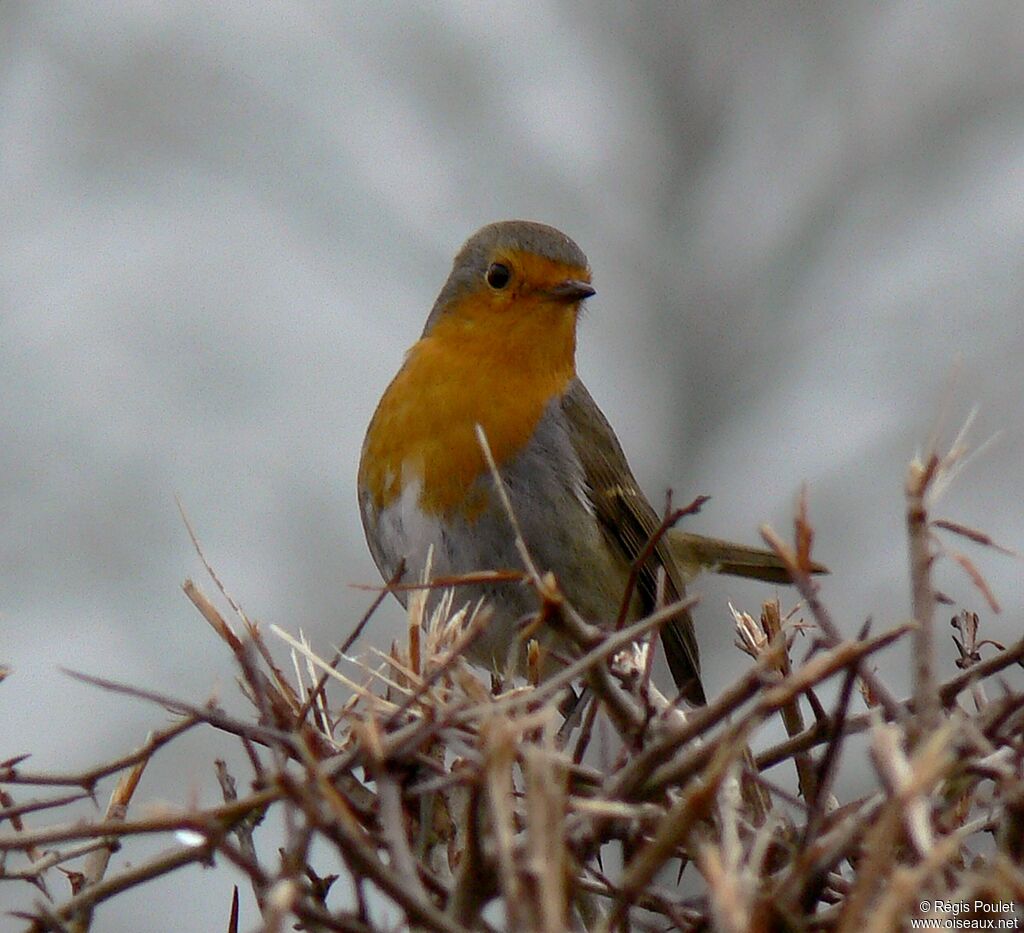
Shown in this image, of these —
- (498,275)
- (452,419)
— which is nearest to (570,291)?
(498,275)

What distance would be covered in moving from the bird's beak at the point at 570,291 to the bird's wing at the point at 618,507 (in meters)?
0.24

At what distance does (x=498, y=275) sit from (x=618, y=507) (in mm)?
651

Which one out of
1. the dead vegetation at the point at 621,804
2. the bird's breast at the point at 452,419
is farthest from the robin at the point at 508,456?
the dead vegetation at the point at 621,804

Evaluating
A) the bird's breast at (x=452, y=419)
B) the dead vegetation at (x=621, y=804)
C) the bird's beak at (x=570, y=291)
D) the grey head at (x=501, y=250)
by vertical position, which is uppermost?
the grey head at (x=501, y=250)

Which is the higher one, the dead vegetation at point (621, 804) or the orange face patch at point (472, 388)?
the orange face patch at point (472, 388)

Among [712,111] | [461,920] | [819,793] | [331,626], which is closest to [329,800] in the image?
[461,920]

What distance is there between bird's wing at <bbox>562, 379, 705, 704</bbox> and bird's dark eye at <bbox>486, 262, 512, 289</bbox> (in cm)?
30

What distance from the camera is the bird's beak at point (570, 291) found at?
13.0 feet

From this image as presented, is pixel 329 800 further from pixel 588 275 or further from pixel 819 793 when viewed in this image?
pixel 588 275

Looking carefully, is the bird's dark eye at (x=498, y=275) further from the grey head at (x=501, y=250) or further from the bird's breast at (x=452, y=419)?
the bird's breast at (x=452, y=419)

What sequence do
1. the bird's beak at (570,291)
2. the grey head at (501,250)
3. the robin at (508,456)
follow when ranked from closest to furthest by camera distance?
the robin at (508,456) < the bird's beak at (570,291) < the grey head at (501,250)

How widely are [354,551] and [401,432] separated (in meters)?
5.73

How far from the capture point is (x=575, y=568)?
394 centimetres

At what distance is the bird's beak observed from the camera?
13.0ft
